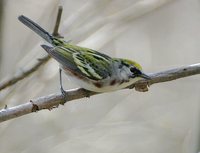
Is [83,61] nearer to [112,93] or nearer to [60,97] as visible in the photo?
[60,97]

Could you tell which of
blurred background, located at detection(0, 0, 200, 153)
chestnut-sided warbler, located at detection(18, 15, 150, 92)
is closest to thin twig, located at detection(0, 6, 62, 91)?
blurred background, located at detection(0, 0, 200, 153)

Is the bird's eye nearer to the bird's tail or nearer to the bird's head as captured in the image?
the bird's head

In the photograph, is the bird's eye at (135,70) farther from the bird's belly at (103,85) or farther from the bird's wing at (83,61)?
the bird's wing at (83,61)

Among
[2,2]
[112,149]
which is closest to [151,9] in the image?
[2,2]

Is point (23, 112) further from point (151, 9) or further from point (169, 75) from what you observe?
point (151, 9)

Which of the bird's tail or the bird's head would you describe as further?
the bird's tail

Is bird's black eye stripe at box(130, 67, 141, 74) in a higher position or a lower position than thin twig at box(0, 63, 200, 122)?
higher

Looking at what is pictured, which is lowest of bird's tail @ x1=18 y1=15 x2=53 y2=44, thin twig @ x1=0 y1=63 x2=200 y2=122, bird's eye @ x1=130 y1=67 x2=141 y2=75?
thin twig @ x1=0 y1=63 x2=200 y2=122

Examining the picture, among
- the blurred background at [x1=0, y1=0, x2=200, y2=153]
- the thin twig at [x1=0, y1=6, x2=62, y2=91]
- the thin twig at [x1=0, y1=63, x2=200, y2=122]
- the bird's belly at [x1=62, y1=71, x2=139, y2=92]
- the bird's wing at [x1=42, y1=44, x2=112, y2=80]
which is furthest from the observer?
the blurred background at [x1=0, y1=0, x2=200, y2=153]
